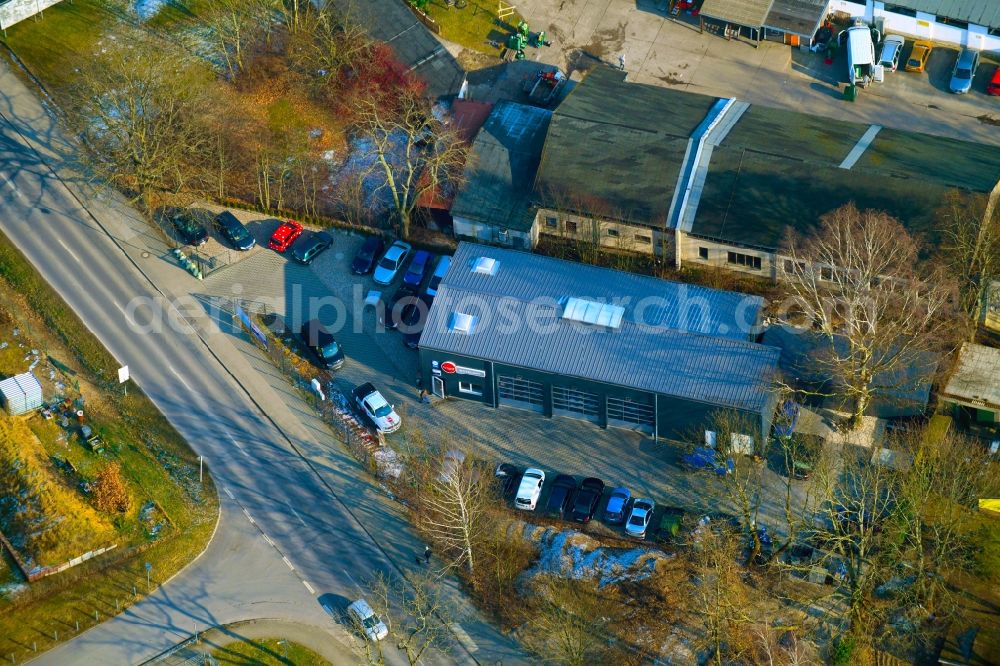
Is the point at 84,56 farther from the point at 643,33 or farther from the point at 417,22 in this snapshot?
the point at 643,33

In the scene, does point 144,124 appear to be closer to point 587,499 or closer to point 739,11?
point 587,499

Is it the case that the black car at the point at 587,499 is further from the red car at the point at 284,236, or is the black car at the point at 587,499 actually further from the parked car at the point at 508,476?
the red car at the point at 284,236

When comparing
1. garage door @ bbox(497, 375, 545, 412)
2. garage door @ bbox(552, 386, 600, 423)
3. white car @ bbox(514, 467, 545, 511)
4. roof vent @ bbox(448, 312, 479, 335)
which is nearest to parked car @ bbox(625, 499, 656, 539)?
white car @ bbox(514, 467, 545, 511)

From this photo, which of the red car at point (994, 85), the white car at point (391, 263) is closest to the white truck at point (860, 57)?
the red car at point (994, 85)

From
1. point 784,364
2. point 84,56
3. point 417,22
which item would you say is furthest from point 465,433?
point 84,56

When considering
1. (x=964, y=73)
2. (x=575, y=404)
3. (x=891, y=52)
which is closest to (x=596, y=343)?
(x=575, y=404)
